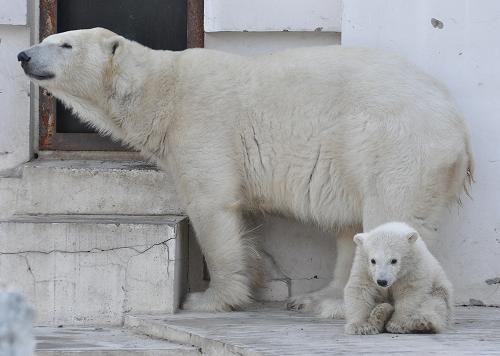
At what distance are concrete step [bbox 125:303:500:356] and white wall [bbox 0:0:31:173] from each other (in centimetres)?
141

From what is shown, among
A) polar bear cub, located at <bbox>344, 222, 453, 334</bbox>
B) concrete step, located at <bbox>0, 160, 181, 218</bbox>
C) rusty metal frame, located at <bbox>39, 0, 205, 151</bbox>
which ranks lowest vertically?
polar bear cub, located at <bbox>344, 222, 453, 334</bbox>

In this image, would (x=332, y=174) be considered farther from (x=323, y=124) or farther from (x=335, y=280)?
(x=335, y=280)

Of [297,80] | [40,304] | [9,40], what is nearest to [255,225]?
[297,80]

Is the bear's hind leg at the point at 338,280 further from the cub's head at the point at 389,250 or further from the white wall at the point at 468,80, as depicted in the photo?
the cub's head at the point at 389,250

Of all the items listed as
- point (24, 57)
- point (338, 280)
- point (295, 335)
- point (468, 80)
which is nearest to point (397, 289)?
point (295, 335)

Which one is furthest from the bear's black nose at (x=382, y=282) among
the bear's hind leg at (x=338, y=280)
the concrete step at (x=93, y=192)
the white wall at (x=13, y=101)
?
the white wall at (x=13, y=101)

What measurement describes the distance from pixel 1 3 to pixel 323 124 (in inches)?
82.1

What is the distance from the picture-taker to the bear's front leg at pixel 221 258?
5.15m

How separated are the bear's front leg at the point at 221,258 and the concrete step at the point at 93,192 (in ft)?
1.27

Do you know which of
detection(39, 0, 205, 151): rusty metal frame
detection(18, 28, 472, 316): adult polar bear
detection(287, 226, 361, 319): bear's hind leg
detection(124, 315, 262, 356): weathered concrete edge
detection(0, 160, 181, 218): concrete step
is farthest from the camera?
detection(39, 0, 205, 151): rusty metal frame

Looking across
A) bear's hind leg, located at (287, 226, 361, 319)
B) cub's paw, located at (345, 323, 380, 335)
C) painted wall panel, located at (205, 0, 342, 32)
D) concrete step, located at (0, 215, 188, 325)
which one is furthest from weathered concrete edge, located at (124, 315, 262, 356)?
painted wall panel, located at (205, 0, 342, 32)

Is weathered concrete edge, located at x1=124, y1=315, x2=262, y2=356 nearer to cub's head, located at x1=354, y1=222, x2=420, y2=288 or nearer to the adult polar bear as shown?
the adult polar bear

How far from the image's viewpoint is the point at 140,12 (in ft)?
19.9

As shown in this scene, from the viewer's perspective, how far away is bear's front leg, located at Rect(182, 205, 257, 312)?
515cm
